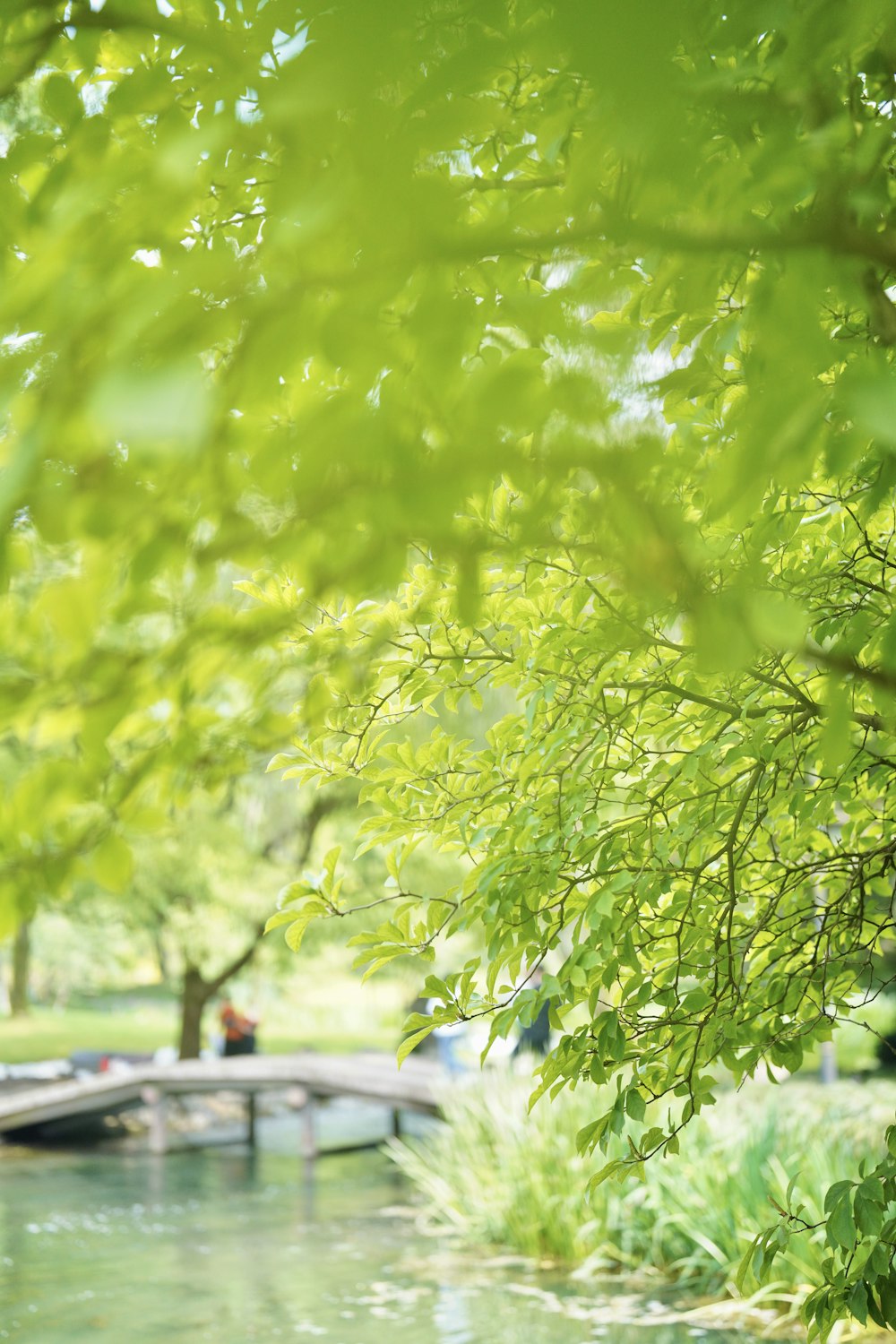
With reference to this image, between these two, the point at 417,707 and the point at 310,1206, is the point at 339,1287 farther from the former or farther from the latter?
the point at 417,707

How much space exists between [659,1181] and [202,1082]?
316 inches

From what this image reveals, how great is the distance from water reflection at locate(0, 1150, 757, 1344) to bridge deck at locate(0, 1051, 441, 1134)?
3.57ft

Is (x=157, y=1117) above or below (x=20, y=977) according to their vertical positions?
below

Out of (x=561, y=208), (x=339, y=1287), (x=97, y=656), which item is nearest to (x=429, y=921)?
(x=97, y=656)

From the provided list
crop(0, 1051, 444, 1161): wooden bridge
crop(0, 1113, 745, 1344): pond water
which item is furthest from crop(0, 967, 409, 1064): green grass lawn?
crop(0, 1113, 745, 1344): pond water

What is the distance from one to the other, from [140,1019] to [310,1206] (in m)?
27.4

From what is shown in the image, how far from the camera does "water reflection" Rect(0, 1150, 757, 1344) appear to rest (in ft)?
24.0

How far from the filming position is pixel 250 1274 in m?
8.86

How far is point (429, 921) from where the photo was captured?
274cm

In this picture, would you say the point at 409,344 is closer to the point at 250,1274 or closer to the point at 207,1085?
the point at 250,1274

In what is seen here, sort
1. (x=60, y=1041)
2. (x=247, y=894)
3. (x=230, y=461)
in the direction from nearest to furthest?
(x=230, y=461) < (x=247, y=894) < (x=60, y=1041)

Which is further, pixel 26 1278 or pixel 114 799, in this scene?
pixel 26 1278

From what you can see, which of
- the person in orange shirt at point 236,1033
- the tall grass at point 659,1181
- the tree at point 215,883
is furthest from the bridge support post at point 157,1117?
the tall grass at point 659,1181

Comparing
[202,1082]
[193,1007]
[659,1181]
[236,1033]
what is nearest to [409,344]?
[659,1181]
